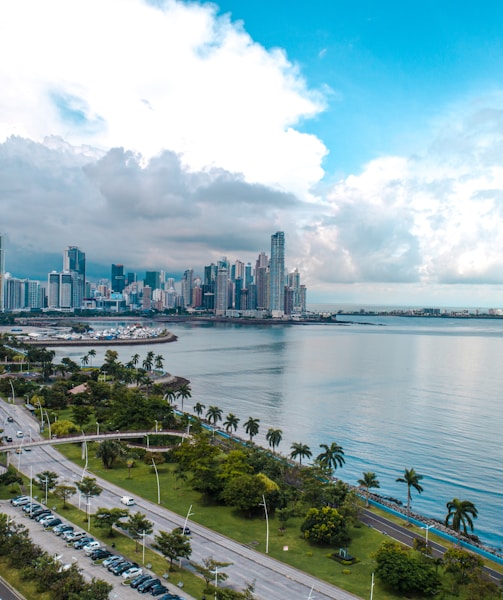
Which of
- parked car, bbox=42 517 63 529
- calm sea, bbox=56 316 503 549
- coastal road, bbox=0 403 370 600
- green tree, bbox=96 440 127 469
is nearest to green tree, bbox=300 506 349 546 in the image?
coastal road, bbox=0 403 370 600

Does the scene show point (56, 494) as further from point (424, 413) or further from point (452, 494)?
point (424, 413)

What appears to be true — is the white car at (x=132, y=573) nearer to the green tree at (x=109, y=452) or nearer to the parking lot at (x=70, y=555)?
the parking lot at (x=70, y=555)

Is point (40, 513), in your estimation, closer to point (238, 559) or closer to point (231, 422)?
point (238, 559)

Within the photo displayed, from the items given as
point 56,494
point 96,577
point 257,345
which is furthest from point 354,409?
point 257,345

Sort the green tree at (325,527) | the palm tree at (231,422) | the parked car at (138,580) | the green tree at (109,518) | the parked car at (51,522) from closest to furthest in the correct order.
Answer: the parked car at (138,580) < the green tree at (109,518) < the green tree at (325,527) < the parked car at (51,522) < the palm tree at (231,422)

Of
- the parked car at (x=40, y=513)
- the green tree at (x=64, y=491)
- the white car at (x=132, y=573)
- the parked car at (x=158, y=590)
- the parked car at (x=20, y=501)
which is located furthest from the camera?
the green tree at (x=64, y=491)

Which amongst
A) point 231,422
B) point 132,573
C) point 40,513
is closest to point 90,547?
point 132,573

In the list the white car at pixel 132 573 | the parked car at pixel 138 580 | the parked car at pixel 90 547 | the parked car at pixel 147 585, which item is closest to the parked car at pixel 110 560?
the white car at pixel 132 573
